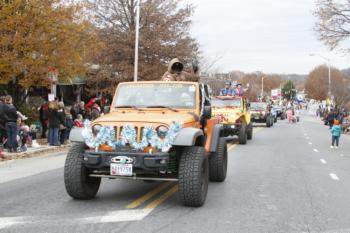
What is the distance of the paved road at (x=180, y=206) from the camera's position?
245 inches

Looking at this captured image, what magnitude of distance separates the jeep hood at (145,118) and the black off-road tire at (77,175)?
559 mm

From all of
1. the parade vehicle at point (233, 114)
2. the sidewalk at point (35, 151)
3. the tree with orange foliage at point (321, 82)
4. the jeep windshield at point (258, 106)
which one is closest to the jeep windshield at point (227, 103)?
the parade vehicle at point (233, 114)

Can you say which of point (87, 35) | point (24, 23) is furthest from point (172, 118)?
point (87, 35)

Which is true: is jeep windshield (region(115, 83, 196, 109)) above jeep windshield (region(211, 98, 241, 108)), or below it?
above

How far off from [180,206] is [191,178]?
0.63 meters

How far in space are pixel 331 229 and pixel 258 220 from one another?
94cm

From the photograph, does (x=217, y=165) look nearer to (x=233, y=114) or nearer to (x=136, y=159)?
(x=136, y=159)

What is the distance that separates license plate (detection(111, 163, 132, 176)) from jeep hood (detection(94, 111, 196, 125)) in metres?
0.66

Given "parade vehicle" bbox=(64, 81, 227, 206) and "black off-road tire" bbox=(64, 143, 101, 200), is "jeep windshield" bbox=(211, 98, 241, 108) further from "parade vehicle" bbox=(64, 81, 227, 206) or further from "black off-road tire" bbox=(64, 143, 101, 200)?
"black off-road tire" bbox=(64, 143, 101, 200)

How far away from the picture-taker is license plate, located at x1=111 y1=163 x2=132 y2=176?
22.8ft

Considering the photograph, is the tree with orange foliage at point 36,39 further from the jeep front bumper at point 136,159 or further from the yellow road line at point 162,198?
the jeep front bumper at point 136,159

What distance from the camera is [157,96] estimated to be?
28.5 ft

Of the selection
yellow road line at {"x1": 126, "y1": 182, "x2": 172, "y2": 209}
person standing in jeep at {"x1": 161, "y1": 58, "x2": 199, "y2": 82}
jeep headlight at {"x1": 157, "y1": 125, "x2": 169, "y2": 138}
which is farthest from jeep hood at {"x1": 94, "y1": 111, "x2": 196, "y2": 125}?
person standing in jeep at {"x1": 161, "y1": 58, "x2": 199, "y2": 82}

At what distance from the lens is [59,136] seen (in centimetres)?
1845
